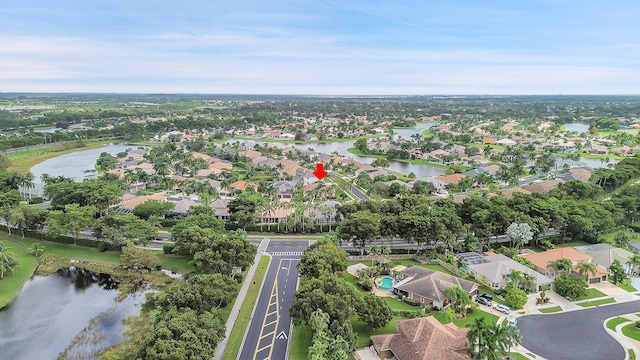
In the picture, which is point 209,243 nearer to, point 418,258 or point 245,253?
point 245,253

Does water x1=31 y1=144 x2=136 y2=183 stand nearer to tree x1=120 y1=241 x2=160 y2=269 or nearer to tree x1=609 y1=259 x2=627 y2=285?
tree x1=120 y1=241 x2=160 y2=269

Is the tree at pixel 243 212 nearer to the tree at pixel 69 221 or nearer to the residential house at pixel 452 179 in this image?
the tree at pixel 69 221

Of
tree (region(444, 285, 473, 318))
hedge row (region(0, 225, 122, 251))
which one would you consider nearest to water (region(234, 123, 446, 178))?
tree (region(444, 285, 473, 318))

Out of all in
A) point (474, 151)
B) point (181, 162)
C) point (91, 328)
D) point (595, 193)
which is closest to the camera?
point (91, 328)

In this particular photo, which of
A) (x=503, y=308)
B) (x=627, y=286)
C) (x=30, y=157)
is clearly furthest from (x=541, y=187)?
(x=30, y=157)

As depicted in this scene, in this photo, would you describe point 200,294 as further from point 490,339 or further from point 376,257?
point 376,257

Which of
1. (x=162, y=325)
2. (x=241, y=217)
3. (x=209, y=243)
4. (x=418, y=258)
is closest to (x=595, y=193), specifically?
(x=418, y=258)
